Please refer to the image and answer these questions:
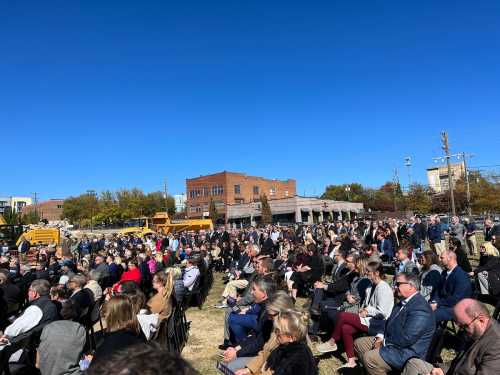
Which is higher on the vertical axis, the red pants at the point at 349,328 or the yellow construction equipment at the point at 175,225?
the yellow construction equipment at the point at 175,225

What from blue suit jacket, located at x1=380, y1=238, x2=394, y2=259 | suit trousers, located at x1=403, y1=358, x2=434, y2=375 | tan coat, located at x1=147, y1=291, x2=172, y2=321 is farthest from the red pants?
blue suit jacket, located at x1=380, y1=238, x2=394, y2=259

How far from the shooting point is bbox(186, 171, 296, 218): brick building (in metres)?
67.0

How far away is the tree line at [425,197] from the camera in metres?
45.7

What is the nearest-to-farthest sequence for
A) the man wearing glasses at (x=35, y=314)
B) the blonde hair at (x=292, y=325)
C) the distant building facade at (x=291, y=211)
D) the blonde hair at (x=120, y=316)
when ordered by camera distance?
the blonde hair at (x=292, y=325) → the blonde hair at (x=120, y=316) → the man wearing glasses at (x=35, y=314) → the distant building facade at (x=291, y=211)

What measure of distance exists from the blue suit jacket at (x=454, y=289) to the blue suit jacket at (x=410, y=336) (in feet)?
5.36

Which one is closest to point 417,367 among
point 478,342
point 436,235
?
point 478,342

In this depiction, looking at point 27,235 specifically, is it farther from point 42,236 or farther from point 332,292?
point 332,292

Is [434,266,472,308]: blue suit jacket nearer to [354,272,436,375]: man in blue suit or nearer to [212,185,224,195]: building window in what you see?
[354,272,436,375]: man in blue suit

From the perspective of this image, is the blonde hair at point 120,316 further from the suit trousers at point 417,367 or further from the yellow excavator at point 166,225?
the yellow excavator at point 166,225

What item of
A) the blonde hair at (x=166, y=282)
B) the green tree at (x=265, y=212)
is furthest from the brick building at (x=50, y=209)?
the blonde hair at (x=166, y=282)

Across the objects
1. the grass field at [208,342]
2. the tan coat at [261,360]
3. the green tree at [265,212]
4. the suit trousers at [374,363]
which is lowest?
the grass field at [208,342]

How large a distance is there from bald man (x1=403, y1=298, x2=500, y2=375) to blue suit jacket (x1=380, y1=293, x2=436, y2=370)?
2.31ft

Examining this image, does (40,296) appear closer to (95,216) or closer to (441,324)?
(441,324)

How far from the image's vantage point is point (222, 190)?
6712cm
